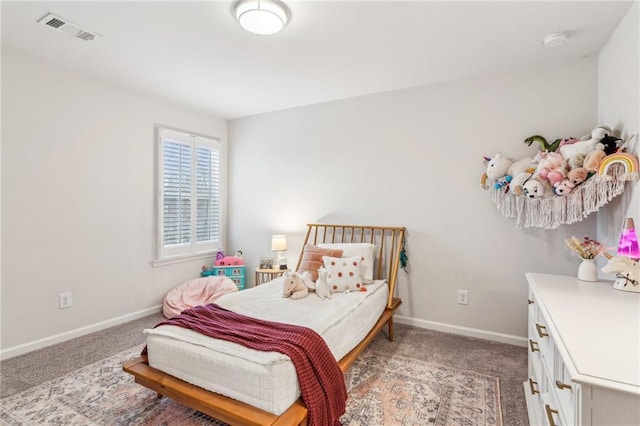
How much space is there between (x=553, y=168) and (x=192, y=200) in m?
Result: 3.93

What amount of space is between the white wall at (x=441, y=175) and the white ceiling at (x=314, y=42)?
0.27 meters

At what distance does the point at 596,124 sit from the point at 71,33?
4.25 meters

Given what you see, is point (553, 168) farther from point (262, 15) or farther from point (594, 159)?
point (262, 15)

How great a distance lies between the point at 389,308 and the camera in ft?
9.94

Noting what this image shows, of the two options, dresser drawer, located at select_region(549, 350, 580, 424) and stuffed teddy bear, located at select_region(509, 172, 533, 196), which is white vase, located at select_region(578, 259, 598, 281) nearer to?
stuffed teddy bear, located at select_region(509, 172, 533, 196)

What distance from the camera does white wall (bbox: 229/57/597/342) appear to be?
2.81m

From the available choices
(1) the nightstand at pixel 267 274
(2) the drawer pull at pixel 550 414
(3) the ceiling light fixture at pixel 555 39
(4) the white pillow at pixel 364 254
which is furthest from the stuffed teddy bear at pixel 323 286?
(3) the ceiling light fixture at pixel 555 39

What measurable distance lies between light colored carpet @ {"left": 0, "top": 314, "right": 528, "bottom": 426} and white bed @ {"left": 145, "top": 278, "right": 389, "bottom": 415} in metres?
0.32

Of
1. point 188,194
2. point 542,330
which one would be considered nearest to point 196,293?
point 188,194

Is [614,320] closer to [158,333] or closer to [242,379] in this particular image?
[242,379]

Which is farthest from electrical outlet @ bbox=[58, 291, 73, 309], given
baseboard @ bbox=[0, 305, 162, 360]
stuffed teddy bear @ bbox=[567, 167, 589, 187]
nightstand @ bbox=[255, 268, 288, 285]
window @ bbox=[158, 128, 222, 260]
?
stuffed teddy bear @ bbox=[567, 167, 589, 187]

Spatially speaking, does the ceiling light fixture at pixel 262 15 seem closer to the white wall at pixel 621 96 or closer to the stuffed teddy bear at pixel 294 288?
the stuffed teddy bear at pixel 294 288

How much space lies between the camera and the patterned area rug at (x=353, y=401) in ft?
6.24

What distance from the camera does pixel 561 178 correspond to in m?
2.36
